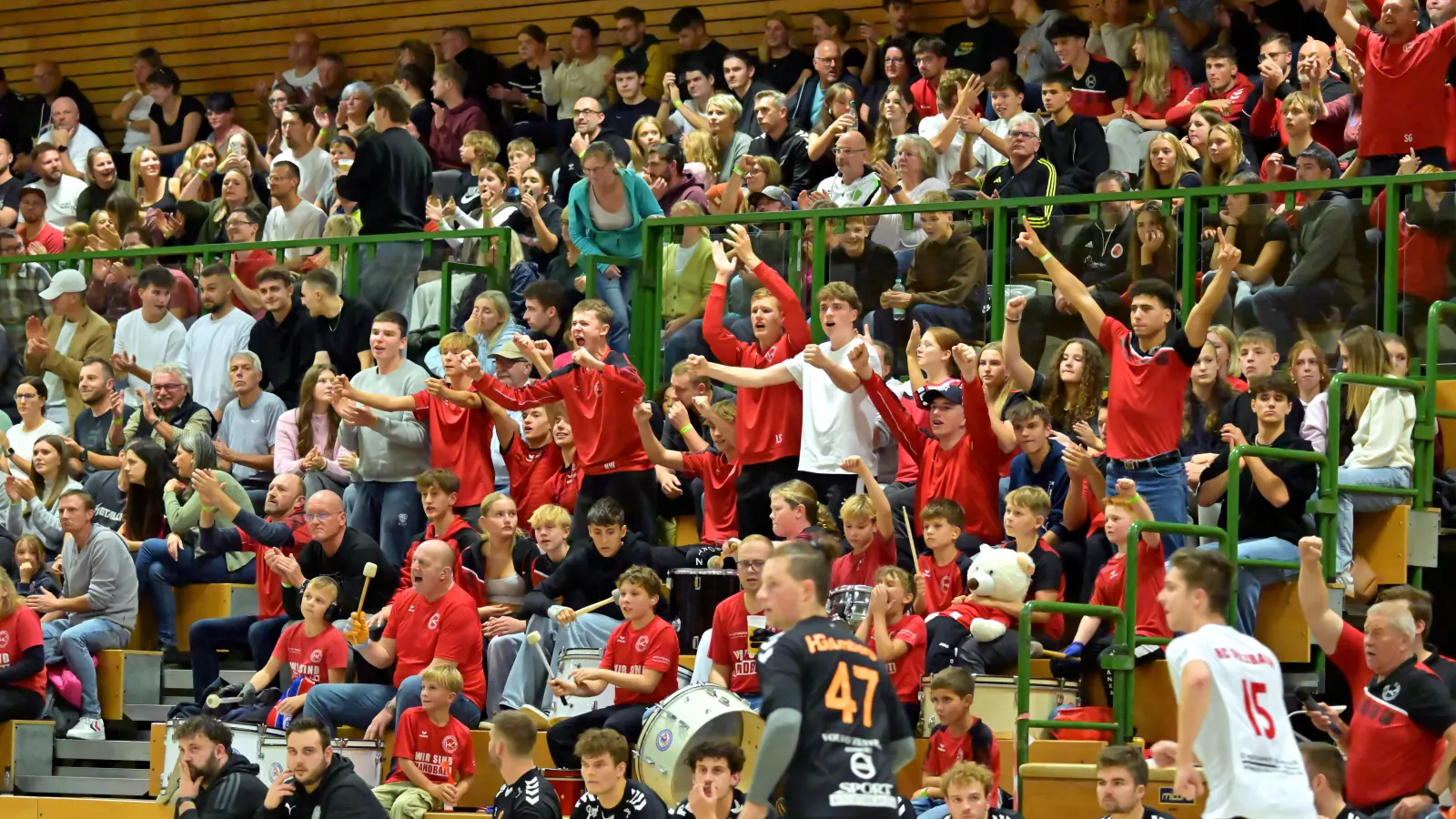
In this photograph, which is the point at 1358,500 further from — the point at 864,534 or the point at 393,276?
the point at 393,276

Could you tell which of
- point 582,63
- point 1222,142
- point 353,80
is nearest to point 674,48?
point 582,63

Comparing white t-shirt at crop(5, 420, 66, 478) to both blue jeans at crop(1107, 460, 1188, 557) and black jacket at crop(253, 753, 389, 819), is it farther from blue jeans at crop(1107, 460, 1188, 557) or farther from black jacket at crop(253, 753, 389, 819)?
blue jeans at crop(1107, 460, 1188, 557)

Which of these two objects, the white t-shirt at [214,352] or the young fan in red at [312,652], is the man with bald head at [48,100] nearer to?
the white t-shirt at [214,352]

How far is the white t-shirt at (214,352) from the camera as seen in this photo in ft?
49.0

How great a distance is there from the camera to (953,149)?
14.6 m

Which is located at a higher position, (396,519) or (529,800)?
(396,519)

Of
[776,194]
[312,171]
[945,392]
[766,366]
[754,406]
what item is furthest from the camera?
[312,171]

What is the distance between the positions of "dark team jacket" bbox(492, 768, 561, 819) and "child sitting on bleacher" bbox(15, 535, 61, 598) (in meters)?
4.93

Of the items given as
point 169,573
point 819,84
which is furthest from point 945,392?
point 169,573

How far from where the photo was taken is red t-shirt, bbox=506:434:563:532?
43.3 ft

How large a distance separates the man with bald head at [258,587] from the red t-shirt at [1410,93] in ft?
22.2

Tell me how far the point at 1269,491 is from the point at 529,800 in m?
3.86

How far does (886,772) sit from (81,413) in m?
9.80

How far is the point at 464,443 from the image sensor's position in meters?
13.3
